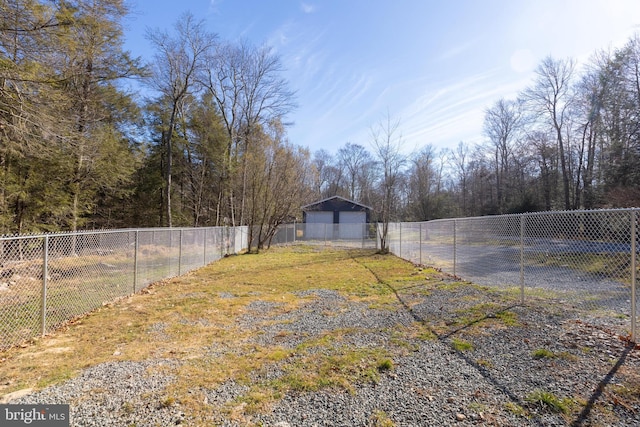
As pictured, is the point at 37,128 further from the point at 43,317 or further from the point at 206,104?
the point at 206,104

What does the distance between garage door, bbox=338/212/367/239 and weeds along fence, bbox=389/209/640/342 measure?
2014cm

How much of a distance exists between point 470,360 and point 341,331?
1629 millimetres

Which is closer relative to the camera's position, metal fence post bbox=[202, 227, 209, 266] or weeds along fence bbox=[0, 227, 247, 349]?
weeds along fence bbox=[0, 227, 247, 349]

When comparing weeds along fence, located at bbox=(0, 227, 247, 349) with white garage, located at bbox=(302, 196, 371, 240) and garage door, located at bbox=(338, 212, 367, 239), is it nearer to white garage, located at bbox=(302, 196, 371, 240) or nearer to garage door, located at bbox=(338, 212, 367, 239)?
garage door, located at bbox=(338, 212, 367, 239)

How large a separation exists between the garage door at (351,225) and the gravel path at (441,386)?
75.9 ft

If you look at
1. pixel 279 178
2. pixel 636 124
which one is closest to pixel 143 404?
pixel 279 178

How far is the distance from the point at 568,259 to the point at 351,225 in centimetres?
2397

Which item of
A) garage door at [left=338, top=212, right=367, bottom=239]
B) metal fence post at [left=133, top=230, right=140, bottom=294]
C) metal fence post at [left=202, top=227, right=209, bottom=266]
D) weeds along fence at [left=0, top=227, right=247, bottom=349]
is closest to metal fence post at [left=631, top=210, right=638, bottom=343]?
weeds along fence at [left=0, top=227, right=247, bottom=349]

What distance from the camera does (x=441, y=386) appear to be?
107 inches

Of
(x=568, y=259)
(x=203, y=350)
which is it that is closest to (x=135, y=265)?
(x=203, y=350)

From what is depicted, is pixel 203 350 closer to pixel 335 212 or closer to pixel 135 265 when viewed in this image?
pixel 135 265

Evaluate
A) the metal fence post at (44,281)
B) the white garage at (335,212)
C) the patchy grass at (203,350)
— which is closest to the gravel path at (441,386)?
the patchy grass at (203,350)

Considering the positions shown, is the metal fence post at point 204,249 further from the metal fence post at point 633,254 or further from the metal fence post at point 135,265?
the metal fence post at point 633,254

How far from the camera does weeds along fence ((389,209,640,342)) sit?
12.0 ft
